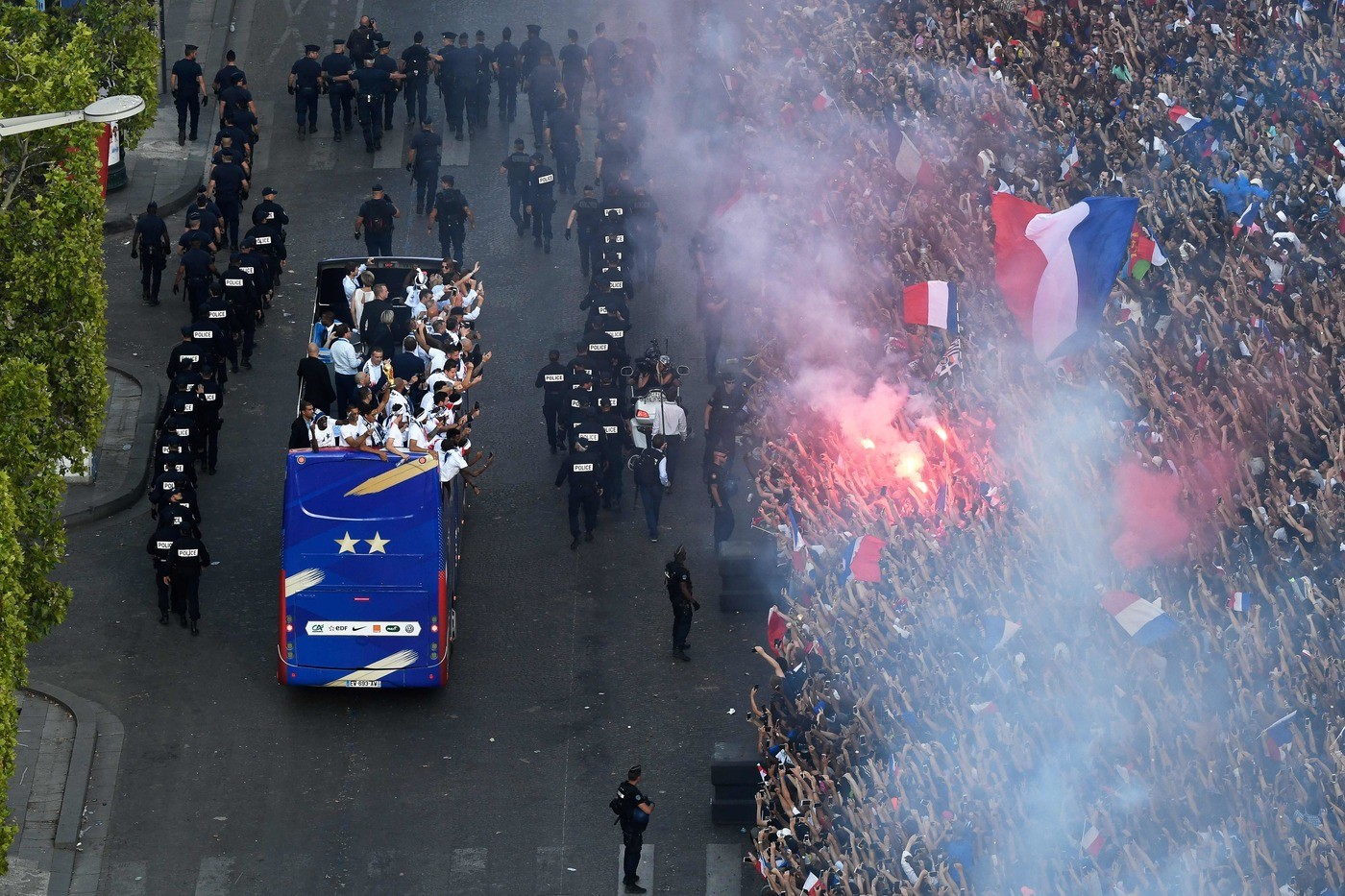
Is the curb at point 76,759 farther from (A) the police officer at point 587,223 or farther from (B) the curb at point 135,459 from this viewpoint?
(A) the police officer at point 587,223

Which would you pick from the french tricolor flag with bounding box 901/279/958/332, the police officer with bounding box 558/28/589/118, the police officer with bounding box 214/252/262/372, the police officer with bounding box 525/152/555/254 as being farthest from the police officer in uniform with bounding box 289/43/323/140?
the french tricolor flag with bounding box 901/279/958/332

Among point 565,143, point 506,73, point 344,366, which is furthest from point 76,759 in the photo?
point 506,73

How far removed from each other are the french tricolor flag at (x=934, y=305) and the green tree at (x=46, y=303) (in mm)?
9320

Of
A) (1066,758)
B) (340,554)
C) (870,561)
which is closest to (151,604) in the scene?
(340,554)

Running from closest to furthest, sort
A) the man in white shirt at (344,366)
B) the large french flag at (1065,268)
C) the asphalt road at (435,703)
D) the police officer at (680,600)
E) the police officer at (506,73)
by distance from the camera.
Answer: the asphalt road at (435,703) < the police officer at (680,600) < the large french flag at (1065,268) < the man in white shirt at (344,366) < the police officer at (506,73)

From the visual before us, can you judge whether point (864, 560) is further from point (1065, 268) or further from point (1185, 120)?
point (1185, 120)

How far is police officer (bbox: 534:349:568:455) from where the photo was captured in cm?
3122

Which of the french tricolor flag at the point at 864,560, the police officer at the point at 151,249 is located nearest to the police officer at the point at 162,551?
the police officer at the point at 151,249

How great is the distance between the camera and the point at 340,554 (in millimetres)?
26062

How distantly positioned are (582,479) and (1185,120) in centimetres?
908

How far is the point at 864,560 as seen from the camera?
82.5ft

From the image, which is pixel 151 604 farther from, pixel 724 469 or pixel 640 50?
pixel 640 50

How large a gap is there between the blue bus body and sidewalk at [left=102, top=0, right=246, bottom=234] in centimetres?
1123

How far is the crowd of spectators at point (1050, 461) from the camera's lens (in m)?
21.0
